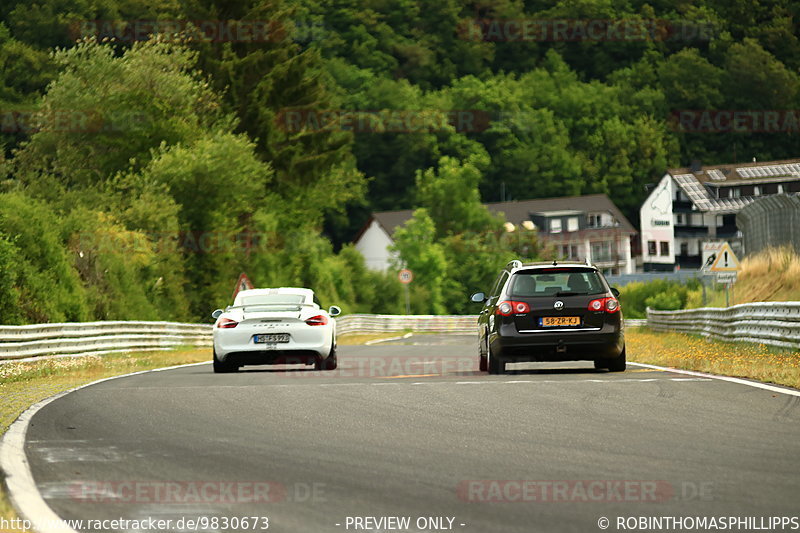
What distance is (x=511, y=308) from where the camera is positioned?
18.7 meters

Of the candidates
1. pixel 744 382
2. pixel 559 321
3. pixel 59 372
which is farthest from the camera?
pixel 59 372

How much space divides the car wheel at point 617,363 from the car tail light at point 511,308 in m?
1.40

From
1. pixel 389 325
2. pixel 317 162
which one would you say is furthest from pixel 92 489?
pixel 389 325

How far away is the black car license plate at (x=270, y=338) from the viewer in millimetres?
21453

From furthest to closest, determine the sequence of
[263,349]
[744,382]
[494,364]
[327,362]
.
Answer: [327,362] → [263,349] → [494,364] → [744,382]

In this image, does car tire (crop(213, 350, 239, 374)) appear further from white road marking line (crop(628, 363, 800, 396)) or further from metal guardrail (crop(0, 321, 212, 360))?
white road marking line (crop(628, 363, 800, 396))

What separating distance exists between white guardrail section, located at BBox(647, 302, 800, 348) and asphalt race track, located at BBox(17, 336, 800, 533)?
532 centimetres

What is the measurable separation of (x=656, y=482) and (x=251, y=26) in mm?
53455

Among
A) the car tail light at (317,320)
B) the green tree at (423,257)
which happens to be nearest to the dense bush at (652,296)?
the green tree at (423,257)

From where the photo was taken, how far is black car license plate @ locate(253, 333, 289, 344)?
70.4 feet

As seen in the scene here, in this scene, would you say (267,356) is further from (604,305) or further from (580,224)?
(580,224)
